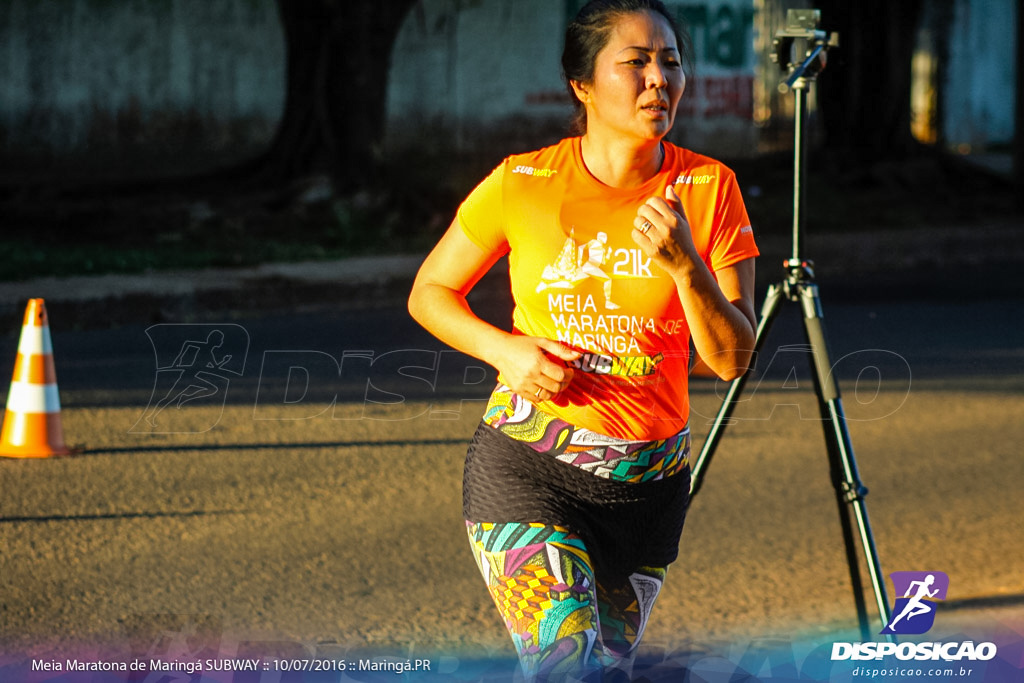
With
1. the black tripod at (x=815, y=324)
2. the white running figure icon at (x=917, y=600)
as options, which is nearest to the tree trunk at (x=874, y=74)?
the white running figure icon at (x=917, y=600)

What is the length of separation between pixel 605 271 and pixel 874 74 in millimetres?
16183

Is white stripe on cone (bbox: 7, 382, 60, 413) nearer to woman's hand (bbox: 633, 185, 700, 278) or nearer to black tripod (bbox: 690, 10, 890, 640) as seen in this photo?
black tripod (bbox: 690, 10, 890, 640)

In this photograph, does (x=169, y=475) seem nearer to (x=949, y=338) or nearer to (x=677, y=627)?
(x=677, y=627)

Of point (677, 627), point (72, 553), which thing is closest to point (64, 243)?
point (72, 553)

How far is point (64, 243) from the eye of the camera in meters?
12.7

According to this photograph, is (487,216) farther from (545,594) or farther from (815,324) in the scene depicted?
(815,324)

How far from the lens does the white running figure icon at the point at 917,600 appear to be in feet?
13.5

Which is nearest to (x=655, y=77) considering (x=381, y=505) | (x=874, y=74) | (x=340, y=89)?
(x=381, y=505)

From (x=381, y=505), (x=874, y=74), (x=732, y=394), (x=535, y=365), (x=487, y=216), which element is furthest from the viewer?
(x=874, y=74)

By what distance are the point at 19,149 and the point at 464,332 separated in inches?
653

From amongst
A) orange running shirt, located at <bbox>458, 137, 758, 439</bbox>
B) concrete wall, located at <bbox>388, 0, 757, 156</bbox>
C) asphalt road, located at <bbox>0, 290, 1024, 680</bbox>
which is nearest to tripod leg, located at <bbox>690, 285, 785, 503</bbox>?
asphalt road, located at <bbox>0, 290, 1024, 680</bbox>

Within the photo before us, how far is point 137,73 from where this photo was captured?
18703mm

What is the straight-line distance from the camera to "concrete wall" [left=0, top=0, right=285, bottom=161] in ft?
59.8

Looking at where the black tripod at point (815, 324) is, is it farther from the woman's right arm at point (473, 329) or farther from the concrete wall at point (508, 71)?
the concrete wall at point (508, 71)
